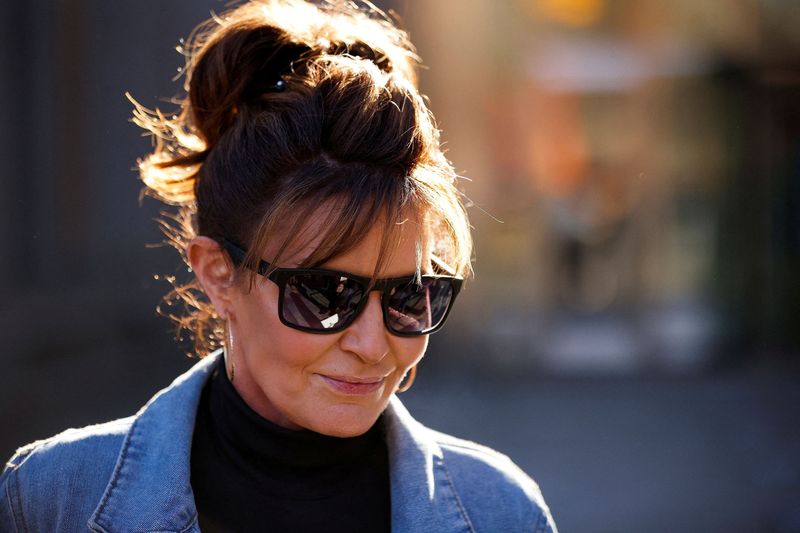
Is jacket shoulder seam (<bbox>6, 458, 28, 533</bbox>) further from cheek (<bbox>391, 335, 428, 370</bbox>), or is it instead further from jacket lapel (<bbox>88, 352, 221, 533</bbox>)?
cheek (<bbox>391, 335, 428, 370</bbox>)

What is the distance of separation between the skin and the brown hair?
4 cm

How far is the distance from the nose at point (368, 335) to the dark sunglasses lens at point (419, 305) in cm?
3

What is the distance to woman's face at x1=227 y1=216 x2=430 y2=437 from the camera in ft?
6.55

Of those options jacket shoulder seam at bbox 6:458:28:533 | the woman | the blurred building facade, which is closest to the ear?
the woman

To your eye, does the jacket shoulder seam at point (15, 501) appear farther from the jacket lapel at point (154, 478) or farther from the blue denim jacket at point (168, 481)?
the jacket lapel at point (154, 478)

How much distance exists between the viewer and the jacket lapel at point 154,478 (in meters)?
1.97

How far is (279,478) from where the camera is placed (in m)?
2.09

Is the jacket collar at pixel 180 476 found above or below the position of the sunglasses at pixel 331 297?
below

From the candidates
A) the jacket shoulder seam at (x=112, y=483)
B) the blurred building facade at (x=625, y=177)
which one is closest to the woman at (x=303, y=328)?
the jacket shoulder seam at (x=112, y=483)

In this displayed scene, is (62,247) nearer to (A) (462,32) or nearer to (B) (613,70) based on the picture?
(A) (462,32)

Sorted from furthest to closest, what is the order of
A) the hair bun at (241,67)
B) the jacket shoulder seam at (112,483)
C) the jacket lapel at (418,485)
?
the hair bun at (241,67)
the jacket lapel at (418,485)
the jacket shoulder seam at (112,483)

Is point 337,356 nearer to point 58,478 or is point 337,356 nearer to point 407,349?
point 407,349

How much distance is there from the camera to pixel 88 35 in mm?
9016

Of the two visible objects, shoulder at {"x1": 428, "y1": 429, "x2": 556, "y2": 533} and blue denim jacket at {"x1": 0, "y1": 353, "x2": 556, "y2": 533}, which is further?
shoulder at {"x1": 428, "y1": 429, "x2": 556, "y2": 533}
